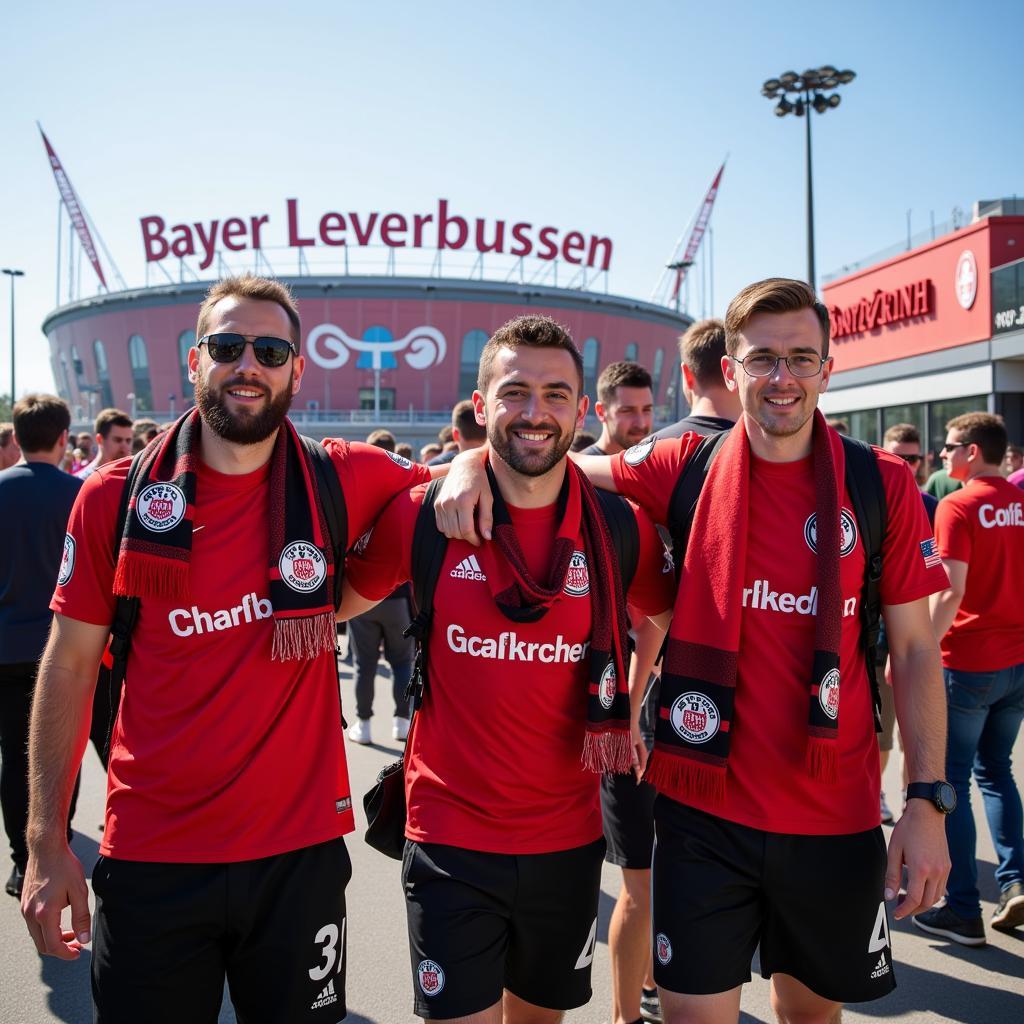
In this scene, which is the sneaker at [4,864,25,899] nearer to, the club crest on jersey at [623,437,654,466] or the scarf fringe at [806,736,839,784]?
the club crest on jersey at [623,437,654,466]

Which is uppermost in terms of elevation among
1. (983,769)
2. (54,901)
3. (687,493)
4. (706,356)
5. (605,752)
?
(706,356)

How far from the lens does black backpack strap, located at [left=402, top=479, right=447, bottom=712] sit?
9.21 ft

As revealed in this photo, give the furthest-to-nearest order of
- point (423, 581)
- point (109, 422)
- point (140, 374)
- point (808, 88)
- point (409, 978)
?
point (140, 374)
point (808, 88)
point (109, 422)
point (409, 978)
point (423, 581)

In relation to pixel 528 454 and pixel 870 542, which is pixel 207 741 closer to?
pixel 528 454

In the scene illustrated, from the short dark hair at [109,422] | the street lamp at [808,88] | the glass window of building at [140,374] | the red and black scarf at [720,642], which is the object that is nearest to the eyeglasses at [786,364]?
the red and black scarf at [720,642]

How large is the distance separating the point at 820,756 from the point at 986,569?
113 inches

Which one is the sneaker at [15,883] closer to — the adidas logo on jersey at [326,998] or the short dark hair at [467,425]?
the adidas logo on jersey at [326,998]

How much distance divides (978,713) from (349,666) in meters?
7.92

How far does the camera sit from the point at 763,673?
2.79m

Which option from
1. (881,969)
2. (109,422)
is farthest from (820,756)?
(109,422)

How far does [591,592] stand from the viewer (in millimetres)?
2869

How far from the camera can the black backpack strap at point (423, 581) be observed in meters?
2.81

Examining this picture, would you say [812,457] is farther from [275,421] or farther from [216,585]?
[216,585]

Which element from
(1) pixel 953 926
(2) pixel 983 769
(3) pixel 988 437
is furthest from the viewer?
(3) pixel 988 437
